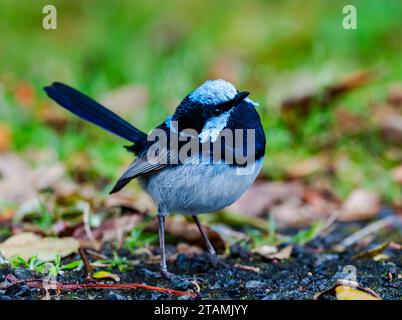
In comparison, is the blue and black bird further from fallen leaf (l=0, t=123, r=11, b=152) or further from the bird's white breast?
fallen leaf (l=0, t=123, r=11, b=152)

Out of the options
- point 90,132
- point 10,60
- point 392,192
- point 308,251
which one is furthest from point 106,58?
point 308,251

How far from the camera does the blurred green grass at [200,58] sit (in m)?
6.07

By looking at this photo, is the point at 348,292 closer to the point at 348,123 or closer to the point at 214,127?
the point at 214,127

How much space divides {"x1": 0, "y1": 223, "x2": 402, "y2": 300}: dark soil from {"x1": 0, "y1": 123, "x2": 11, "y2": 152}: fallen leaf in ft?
6.93

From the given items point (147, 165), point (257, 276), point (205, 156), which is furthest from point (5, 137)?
point (257, 276)

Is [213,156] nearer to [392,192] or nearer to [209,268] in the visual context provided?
[209,268]

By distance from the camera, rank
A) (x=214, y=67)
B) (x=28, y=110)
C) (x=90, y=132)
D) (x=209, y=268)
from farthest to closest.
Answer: (x=214, y=67) → (x=28, y=110) → (x=90, y=132) → (x=209, y=268)

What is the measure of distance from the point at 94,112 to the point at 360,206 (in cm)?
210

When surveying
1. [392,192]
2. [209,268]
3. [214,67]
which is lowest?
[209,268]

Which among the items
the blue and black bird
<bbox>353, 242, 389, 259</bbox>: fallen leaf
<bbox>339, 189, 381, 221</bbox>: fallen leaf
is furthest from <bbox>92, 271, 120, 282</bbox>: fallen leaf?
<bbox>339, 189, 381, 221</bbox>: fallen leaf

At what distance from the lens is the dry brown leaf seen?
164 inches

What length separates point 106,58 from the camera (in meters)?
8.05

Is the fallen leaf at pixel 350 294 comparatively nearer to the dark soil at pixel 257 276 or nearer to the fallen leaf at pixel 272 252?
the dark soil at pixel 257 276

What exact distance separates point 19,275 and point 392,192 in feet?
9.84
